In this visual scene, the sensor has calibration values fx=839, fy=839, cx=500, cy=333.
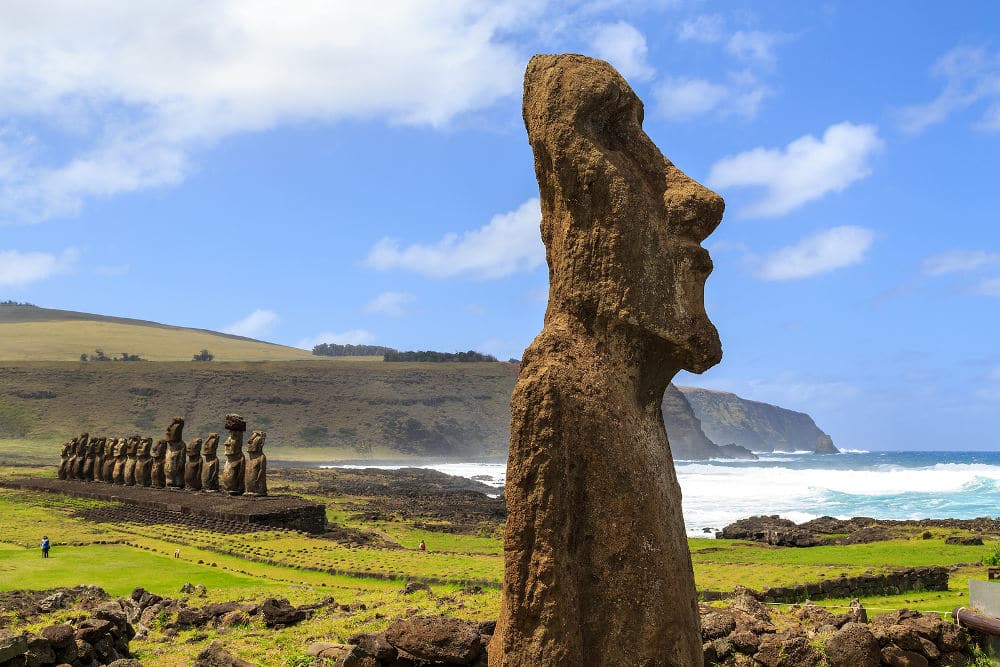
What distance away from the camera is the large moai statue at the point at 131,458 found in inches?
1309

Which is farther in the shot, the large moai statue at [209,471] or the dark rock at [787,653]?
the large moai statue at [209,471]

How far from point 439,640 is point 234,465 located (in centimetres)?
2213

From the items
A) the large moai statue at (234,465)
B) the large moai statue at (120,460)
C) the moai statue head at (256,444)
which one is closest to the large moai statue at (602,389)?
the moai statue head at (256,444)

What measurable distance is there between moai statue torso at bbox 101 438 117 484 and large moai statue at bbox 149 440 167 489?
3558 mm

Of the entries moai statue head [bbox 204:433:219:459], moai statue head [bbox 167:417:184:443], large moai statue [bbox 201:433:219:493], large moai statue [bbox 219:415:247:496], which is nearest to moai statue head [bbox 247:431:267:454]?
large moai statue [bbox 219:415:247:496]

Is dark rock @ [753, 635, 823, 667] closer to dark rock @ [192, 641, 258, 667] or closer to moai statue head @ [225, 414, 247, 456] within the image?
dark rock @ [192, 641, 258, 667]

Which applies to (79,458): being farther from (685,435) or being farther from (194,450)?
(685,435)

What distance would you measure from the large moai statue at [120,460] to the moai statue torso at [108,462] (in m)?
0.12

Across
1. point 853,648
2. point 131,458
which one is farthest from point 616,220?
point 131,458

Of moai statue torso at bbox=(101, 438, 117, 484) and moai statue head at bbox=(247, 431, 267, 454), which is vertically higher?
moai statue head at bbox=(247, 431, 267, 454)

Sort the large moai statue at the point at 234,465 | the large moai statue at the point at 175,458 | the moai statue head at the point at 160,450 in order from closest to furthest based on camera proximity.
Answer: the large moai statue at the point at 234,465, the large moai statue at the point at 175,458, the moai statue head at the point at 160,450

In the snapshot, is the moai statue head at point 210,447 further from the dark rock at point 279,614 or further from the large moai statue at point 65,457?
the dark rock at point 279,614

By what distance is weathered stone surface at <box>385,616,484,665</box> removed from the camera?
656 centimetres

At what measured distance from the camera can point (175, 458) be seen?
30922 millimetres
